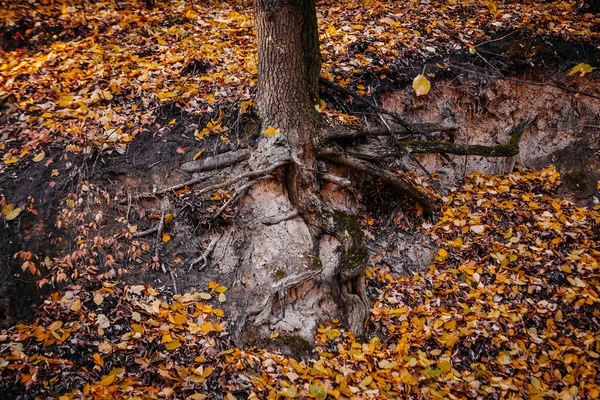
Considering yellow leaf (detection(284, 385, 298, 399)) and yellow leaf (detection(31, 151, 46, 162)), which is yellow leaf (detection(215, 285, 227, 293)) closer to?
yellow leaf (detection(284, 385, 298, 399))

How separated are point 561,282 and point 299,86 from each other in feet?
14.2

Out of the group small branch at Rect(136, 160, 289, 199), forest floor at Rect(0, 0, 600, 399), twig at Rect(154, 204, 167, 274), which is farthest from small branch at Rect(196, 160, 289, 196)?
twig at Rect(154, 204, 167, 274)

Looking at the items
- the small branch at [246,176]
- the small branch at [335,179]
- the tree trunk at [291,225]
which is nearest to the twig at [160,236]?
the small branch at [246,176]

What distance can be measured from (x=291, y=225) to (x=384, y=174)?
1559 mm

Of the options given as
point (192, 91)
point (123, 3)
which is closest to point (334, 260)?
point (192, 91)

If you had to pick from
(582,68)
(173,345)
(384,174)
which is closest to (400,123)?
(384,174)

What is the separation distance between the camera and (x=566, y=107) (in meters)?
6.48

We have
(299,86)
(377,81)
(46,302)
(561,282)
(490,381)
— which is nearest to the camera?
(46,302)

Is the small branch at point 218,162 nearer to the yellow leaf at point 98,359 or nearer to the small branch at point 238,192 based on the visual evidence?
the small branch at point 238,192

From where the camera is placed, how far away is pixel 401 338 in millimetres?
4188

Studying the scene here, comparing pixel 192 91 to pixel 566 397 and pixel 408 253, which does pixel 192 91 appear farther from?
pixel 566 397

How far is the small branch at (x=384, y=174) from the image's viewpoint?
4.64 meters

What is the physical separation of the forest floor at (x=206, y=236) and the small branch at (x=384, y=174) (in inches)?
9.6

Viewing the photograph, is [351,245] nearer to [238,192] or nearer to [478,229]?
[238,192]
